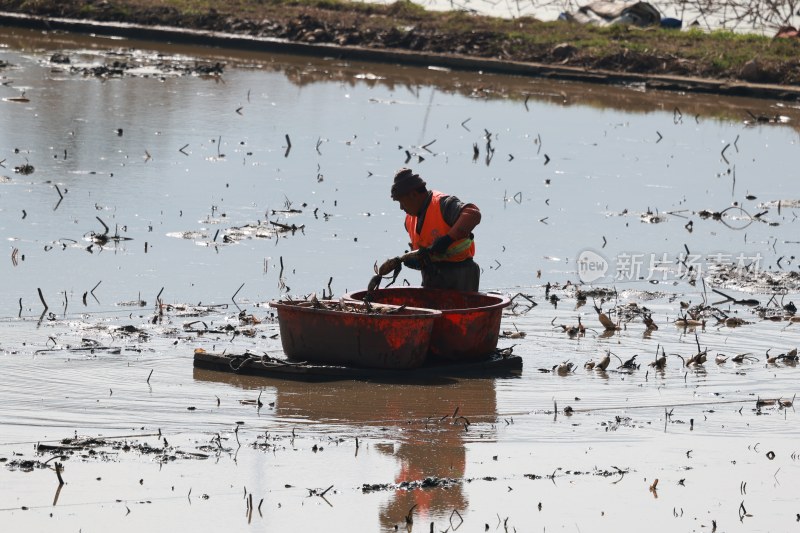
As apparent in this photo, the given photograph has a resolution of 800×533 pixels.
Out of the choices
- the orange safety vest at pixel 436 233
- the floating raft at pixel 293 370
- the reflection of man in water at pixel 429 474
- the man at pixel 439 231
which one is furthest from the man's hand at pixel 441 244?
the reflection of man in water at pixel 429 474

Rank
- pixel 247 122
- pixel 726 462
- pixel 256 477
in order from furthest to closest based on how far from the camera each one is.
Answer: pixel 247 122 < pixel 726 462 < pixel 256 477

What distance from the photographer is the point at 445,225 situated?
974 centimetres

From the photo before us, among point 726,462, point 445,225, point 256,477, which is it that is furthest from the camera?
point 445,225

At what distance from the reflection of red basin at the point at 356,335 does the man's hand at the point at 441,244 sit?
55 cm

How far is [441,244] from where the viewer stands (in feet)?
31.6

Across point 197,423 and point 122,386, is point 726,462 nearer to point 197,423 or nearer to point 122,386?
point 197,423

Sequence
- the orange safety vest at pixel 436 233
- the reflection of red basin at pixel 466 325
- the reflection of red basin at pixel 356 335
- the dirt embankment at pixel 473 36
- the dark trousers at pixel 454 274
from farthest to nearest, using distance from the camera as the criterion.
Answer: the dirt embankment at pixel 473 36 → the dark trousers at pixel 454 274 → the orange safety vest at pixel 436 233 → the reflection of red basin at pixel 466 325 → the reflection of red basin at pixel 356 335

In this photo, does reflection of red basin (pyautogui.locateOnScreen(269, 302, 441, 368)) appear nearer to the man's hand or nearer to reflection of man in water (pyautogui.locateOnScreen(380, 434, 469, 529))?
the man's hand

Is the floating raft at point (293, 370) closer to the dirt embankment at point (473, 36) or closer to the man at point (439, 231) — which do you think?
the man at point (439, 231)

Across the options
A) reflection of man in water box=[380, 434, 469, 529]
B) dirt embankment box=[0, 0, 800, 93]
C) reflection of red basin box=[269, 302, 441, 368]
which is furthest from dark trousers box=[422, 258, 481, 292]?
dirt embankment box=[0, 0, 800, 93]

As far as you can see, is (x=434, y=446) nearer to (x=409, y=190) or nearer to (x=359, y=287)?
(x=409, y=190)

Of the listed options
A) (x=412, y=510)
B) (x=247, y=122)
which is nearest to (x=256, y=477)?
(x=412, y=510)

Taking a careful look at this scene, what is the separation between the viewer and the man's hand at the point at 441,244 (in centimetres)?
962

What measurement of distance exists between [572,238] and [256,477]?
287 inches
